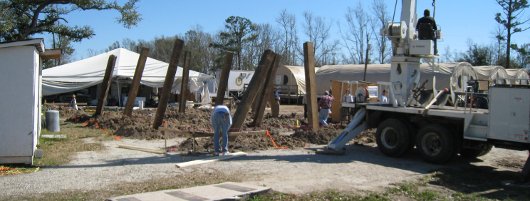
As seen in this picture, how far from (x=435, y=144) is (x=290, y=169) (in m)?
3.64

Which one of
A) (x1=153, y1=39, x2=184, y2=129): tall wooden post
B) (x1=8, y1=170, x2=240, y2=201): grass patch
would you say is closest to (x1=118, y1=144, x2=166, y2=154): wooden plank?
(x1=153, y1=39, x2=184, y2=129): tall wooden post

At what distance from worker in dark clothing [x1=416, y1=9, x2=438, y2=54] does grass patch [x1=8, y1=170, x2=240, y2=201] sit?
6.63 m

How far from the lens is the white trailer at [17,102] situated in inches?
420

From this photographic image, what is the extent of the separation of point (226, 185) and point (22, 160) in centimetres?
472

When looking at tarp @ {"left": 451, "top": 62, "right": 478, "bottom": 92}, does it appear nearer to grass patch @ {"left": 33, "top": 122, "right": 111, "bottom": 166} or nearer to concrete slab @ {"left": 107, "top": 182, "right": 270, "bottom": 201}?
concrete slab @ {"left": 107, "top": 182, "right": 270, "bottom": 201}

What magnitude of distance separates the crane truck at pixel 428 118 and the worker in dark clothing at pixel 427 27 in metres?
0.23

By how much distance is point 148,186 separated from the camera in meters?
8.95

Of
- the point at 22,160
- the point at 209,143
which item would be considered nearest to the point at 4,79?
the point at 22,160

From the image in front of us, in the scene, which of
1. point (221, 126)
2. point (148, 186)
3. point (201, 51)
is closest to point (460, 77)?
point (221, 126)

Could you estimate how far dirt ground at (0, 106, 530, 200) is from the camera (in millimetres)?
9320

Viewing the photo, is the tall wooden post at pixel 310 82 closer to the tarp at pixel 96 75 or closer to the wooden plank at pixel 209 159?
the wooden plank at pixel 209 159

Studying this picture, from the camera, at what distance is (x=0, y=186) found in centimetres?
880

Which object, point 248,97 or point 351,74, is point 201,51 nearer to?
point 351,74

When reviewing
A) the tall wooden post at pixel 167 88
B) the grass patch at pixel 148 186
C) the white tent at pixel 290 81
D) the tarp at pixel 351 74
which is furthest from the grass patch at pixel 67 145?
the white tent at pixel 290 81
